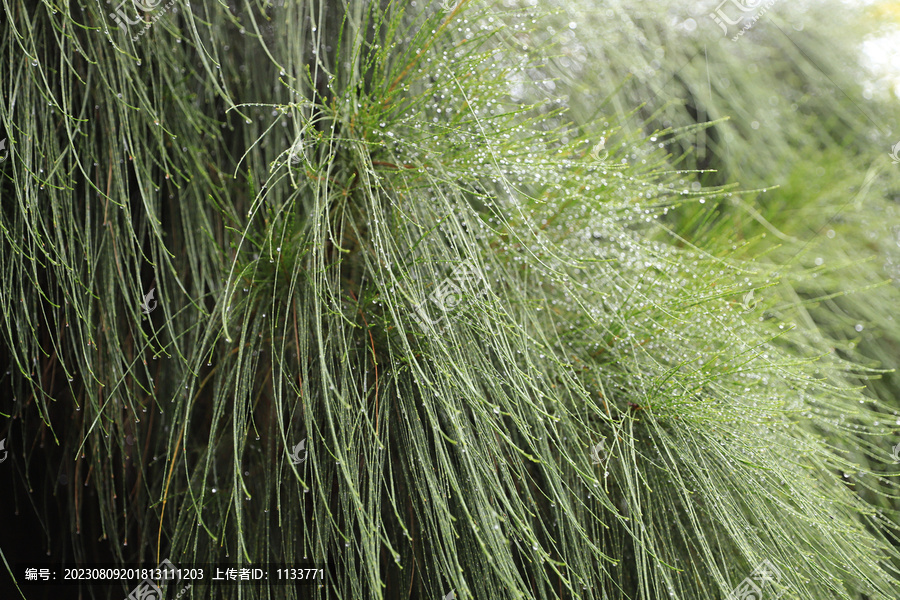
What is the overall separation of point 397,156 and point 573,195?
7.6 inches

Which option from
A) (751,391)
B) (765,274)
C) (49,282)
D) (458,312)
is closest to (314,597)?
(458,312)

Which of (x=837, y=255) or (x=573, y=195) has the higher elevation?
(x=573, y=195)

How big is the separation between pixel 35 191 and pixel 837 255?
3.75 feet

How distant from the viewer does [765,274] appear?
2.39ft

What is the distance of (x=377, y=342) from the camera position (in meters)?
0.57

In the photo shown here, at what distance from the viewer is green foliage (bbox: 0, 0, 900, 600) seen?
1.74ft

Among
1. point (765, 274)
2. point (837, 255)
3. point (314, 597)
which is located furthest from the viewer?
point (837, 255)

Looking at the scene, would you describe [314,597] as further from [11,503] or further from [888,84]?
[888,84]

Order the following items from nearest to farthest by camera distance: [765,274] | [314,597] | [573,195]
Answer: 1. [314,597]
2. [573,195]
3. [765,274]

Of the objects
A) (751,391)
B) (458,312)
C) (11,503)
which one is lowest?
(11,503)

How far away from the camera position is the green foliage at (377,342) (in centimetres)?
53

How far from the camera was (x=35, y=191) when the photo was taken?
0.55m

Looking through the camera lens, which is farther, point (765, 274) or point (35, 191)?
point (765, 274)

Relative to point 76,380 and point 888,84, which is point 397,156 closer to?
point 76,380
